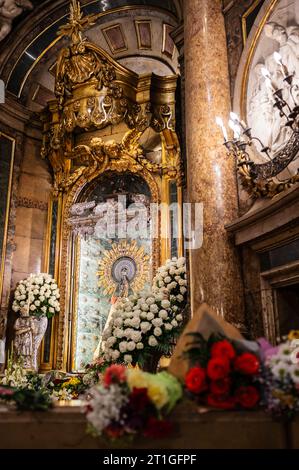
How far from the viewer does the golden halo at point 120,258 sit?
27.8ft

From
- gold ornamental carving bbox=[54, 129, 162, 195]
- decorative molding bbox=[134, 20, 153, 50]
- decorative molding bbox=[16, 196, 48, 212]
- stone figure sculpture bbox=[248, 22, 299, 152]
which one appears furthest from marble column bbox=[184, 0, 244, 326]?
decorative molding bbox=[16, 196, 48, 212]

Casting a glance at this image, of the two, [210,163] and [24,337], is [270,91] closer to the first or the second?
[210,163]

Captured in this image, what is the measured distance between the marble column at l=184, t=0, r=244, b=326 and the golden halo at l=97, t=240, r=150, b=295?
3077mm

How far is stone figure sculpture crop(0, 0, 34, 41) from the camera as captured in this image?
9.64 metres

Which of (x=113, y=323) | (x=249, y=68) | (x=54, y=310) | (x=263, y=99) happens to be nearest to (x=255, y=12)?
(x=249, y=68)

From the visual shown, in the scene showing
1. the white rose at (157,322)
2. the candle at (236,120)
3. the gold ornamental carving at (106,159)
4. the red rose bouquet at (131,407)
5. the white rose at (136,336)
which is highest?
the gold ornamental carving at (106,159)

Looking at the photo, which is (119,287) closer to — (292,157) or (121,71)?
(121,71)

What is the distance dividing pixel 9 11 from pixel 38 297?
20.1 feet

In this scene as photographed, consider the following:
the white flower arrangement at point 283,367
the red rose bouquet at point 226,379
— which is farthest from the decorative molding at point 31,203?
the white flower arrangement at point 283,367

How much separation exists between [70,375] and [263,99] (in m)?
5.67

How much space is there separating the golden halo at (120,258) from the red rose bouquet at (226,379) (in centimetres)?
602

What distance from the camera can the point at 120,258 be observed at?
895 centimetres

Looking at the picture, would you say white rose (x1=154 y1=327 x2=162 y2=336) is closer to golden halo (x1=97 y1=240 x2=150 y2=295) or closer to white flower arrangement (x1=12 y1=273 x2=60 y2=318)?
golden halo (x1=97 y1=240 x2=150 y2=295)

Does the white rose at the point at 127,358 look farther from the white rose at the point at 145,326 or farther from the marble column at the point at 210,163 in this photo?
the marble column at the point at 210,163
